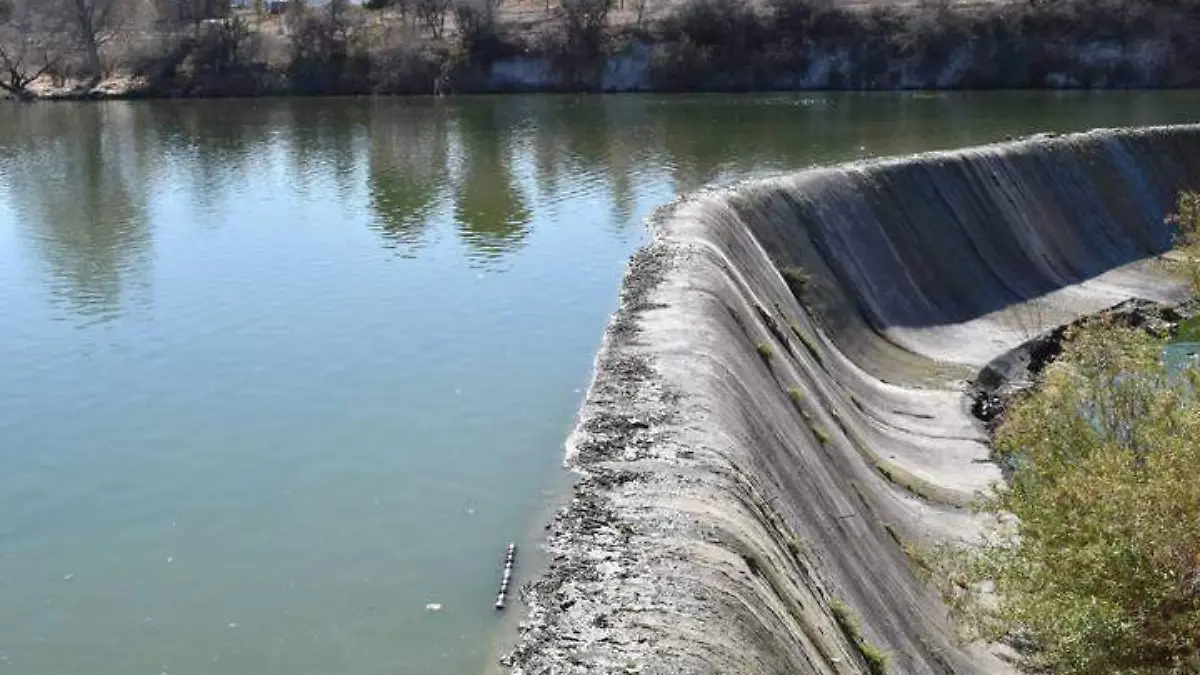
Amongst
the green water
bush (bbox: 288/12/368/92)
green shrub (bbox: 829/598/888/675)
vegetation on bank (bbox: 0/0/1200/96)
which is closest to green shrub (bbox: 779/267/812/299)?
the green water

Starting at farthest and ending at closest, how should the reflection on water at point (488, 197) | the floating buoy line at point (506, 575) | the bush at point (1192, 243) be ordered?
1. the reflection on water at point (488, 197)
2. the bush at point (1192, 243)
3. the floating buoy line at point (506, 575)

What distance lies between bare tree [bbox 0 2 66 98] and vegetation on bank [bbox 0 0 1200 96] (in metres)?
0.15

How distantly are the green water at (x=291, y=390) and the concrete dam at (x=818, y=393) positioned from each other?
56.8 inches

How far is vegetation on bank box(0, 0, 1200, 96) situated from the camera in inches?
3248

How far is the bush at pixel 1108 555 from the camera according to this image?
14023mm

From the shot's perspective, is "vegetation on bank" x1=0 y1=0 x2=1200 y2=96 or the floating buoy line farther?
"vegetation on bank" x1=0 y1=0 x2=1200 y2=96

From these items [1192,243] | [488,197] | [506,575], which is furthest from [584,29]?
[506,575]

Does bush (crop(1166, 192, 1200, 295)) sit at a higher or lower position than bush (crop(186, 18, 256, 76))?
lower

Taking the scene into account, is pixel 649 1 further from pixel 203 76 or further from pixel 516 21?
pixel 203 76

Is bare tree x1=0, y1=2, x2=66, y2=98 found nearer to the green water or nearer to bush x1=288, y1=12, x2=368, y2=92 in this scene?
bush x1=288, y1=12, x2=368, y2=92

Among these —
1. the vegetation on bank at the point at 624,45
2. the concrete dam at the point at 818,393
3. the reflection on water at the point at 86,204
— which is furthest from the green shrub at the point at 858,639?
the vegetation on bank at the point at 624,45

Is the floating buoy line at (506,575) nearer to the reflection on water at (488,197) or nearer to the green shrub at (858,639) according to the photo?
the green shrub at (858,639)

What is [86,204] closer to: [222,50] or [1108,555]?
[1108,555]

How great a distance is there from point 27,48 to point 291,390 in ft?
265
